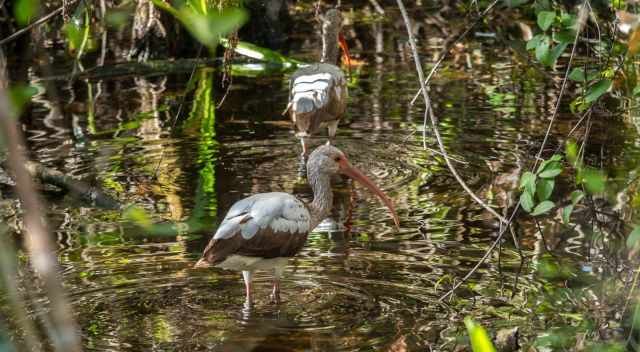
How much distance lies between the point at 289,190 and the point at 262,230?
8.90 ft

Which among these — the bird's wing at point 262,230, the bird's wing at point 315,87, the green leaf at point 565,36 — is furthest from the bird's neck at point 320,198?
the bird's wing at point 315,87

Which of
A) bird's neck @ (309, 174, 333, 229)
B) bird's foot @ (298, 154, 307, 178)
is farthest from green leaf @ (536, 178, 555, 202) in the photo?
bird's foot @ (298, 154, 307, 178)

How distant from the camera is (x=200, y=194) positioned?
8.74 meters

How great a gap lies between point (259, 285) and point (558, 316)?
1.95m

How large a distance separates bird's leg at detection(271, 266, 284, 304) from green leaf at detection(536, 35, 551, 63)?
2.15 m

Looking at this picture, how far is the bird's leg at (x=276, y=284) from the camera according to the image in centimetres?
611

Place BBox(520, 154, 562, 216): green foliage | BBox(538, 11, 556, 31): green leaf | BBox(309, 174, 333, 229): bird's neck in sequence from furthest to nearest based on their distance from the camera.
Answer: BBox(309, 174, 333, 229): bird's neck < BBox(538, 11, 556, 31): green leaf < BBox(520, 154, 562, 216): green foliage

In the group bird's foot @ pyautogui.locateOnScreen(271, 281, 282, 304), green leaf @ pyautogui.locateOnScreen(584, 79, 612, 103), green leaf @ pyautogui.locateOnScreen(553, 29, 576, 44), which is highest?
green leaf @ pyautogui.locateOnScreen(553, 29, 576, 44)

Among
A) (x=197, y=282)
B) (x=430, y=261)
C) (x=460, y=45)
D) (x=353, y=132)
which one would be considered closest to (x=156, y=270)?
(x=197, y=282)

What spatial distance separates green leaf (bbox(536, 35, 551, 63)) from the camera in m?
4.89

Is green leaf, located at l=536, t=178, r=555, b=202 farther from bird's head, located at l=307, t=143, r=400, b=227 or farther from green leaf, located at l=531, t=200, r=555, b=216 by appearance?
bird's head, located at l=307, t=143, r=400, b=227

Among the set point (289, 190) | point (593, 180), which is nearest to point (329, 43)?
point (289, 190)

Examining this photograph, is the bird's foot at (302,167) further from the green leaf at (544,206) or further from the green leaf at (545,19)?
the green leaf at (544,206)

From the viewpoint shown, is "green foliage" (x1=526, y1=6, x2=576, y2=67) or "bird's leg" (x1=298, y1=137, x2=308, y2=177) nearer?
"green foliage" (x1=526, y1=6, x2=576, y2=67)
